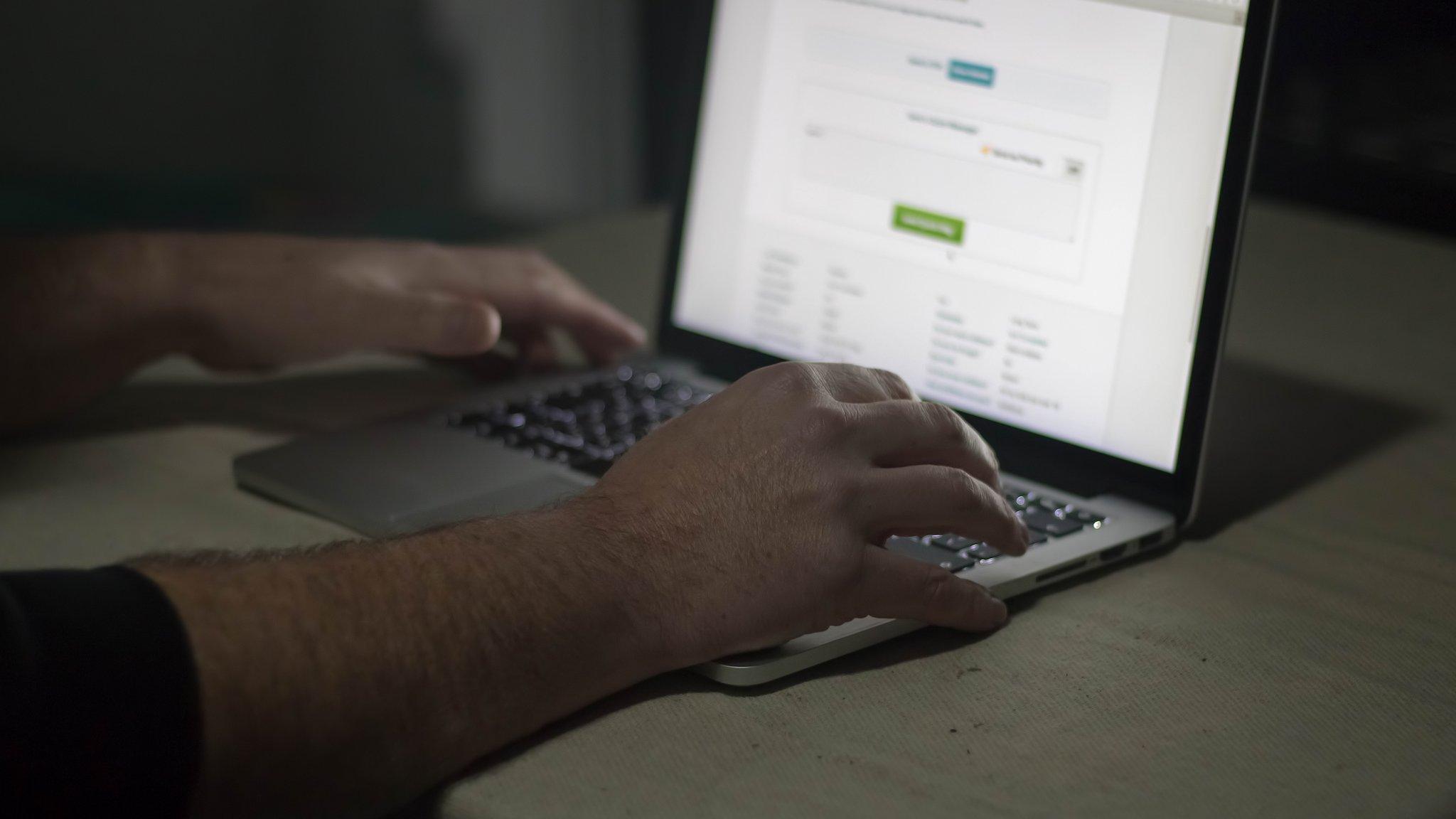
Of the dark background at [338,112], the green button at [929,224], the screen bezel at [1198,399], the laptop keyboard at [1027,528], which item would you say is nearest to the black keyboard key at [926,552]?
the laptop keyboard at [1027,528]

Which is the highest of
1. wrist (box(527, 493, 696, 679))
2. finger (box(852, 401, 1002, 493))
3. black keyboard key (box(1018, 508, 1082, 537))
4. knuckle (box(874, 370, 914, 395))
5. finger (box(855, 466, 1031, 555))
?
knuckle (box(874, 370, 914, 395))

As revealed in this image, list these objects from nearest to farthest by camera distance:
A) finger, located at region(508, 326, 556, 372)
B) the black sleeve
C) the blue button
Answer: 1. the black sleeve
2. the blue button
3. finger, located at region(508, 326, 556, 372)

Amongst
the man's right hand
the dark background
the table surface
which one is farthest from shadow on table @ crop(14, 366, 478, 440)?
the dark background

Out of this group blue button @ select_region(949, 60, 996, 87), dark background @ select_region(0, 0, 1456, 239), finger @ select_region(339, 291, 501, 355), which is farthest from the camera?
dark background @ select_region(0, 0, 1456, 239)

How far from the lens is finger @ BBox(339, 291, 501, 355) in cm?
92

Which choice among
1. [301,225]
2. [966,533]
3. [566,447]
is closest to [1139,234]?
[966,533]

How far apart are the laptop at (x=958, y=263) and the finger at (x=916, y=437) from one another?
0.05m

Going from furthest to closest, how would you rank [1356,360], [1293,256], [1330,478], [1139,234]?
1. [1293,256]
2. [1356,360]
3. [1330,478]
4. [1139,234]

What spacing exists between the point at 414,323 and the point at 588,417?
154 mm

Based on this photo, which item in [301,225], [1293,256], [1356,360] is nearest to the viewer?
[1356,360]

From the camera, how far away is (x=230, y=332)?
942mm

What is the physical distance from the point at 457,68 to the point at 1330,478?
3.06 meters

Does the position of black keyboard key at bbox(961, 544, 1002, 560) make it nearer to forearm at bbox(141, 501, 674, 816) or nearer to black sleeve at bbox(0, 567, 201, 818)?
forearm at bbox(141, 501, 674, 816)

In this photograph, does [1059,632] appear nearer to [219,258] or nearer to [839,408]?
[839,408]
